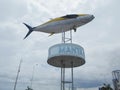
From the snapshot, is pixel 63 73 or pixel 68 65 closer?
pixel 63 73

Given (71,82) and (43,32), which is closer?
(71,82)

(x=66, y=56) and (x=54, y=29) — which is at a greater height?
(x=54, y=29)

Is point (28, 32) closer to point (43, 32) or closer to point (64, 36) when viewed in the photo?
point (43, 32)

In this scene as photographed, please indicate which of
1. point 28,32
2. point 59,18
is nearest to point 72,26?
point 59,18

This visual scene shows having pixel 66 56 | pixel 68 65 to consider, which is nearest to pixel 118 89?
pixel 68 65

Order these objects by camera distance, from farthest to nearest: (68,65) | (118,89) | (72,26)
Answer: (118,89), (68,65), (72,26)

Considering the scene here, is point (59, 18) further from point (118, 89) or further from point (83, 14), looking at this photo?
point (118, 89)

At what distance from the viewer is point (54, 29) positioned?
32219mm

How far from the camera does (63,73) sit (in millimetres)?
31812

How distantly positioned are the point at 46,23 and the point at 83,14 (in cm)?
593

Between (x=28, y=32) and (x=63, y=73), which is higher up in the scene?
(x=28, y=32)

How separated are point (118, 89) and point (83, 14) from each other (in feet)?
148

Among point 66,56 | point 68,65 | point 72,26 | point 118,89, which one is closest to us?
point 66,56

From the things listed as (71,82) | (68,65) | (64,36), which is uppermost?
(64,36)
